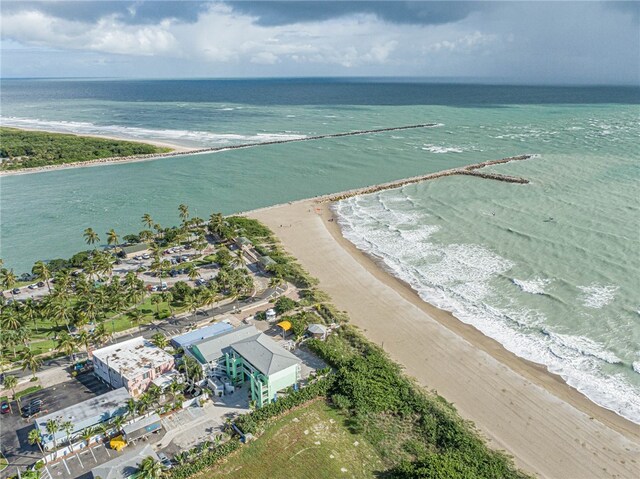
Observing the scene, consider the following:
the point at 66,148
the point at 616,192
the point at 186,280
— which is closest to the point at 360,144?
the point at 616,192

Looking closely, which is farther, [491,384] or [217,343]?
[217,343]

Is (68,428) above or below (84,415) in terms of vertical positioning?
above

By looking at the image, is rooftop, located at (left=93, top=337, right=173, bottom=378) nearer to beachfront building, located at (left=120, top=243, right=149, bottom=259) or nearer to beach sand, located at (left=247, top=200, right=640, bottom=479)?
beach sand, located at (left=247, top=200, right=640, bottom=479)

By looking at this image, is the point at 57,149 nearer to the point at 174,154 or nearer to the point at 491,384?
the point at 174,154

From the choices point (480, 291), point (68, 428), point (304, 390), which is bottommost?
point (304, 390)

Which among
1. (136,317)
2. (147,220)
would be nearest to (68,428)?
(136,317)

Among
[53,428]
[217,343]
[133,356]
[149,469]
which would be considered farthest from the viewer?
[217,343]
